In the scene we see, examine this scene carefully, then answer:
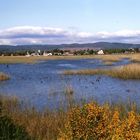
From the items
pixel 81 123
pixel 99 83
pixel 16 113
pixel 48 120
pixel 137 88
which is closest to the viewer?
pixel 81 123

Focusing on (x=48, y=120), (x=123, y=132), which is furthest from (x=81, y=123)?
(x=48, y=120)

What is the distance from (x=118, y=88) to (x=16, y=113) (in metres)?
15.8

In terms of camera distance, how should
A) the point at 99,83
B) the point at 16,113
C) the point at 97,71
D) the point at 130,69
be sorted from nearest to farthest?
the point at 16,113 < the point at 99,83 < the point at 130,69 < the point at 97,71

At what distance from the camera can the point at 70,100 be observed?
1573 centimetres

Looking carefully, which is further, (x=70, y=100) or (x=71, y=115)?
(x=70, y=100)

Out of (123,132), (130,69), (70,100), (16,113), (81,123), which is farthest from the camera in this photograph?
(130,69)

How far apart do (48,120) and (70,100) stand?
11.4ft

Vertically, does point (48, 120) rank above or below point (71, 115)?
below

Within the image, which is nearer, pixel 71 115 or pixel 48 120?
pixel 71 115

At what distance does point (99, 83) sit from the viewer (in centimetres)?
3225

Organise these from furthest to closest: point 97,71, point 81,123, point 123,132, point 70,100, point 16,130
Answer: point 97,71
point 70,100
point 16,130
point 81,123
point 123,132

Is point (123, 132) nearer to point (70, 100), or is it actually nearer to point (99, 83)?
point (70, 100)

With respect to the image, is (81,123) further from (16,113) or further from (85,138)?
(16,113)

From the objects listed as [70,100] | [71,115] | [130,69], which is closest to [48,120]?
[70,100]
